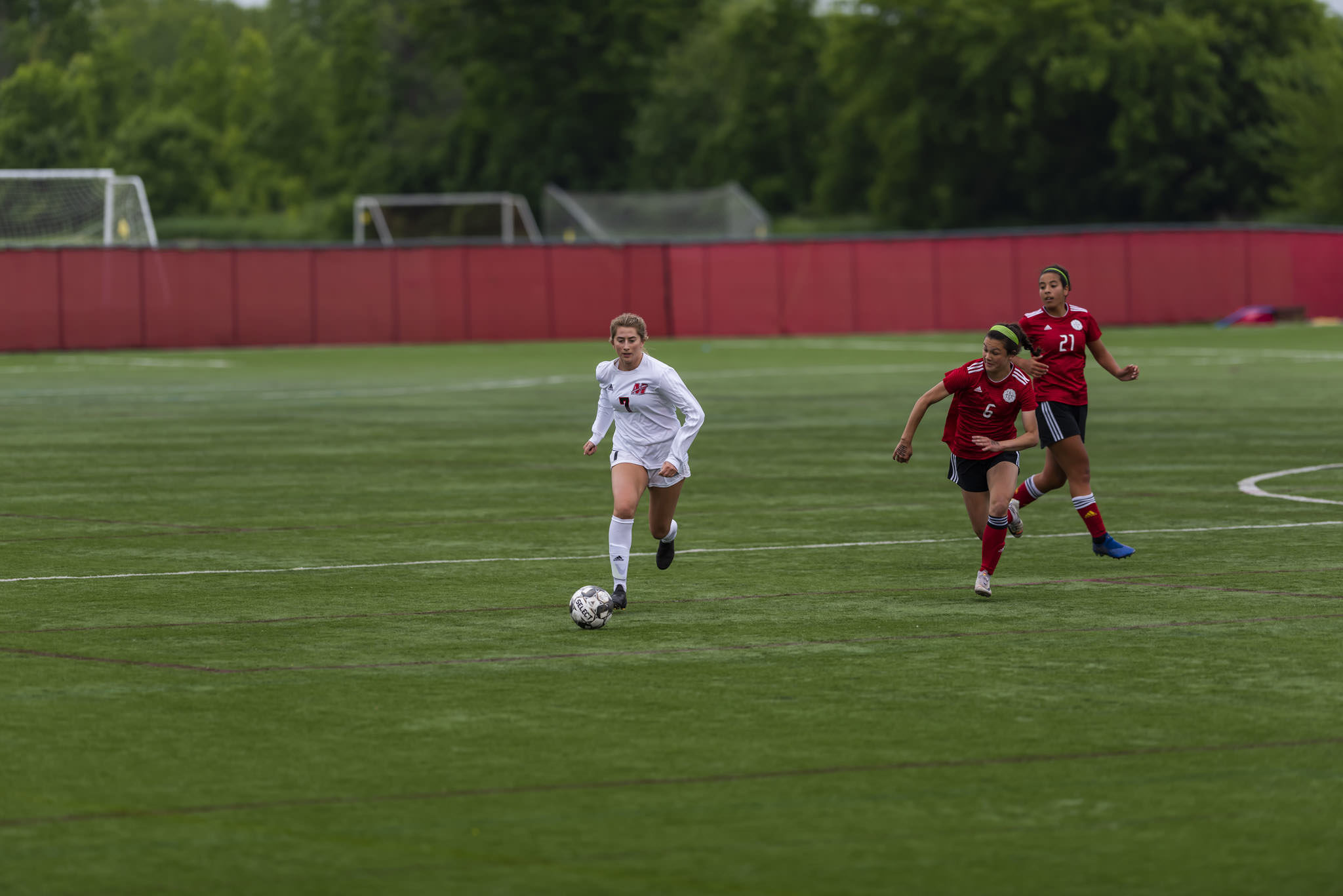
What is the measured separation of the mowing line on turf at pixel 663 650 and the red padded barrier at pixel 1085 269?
143 feet

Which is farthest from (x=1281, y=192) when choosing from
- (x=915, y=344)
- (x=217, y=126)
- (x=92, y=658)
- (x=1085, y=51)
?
(x=217, y=126)

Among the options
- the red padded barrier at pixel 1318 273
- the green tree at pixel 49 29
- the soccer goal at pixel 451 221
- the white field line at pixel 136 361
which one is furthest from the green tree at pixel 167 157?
the red padded barrier at pixel 1318 273

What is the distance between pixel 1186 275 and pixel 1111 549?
145 feet

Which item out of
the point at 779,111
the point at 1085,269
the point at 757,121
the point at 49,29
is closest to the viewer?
the point at 1085,269

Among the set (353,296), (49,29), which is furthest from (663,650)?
(49,29)

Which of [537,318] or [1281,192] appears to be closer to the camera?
[537,318]

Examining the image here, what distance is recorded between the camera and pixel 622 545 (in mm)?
11219

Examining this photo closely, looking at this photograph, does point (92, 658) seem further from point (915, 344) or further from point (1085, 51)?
point (1085, 51)

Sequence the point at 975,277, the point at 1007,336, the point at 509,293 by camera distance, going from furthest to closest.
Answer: the point at 975,277, the point at 509,293, the point at 1007,336

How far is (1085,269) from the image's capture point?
54594 mm

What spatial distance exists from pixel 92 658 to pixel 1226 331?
46.6 metres

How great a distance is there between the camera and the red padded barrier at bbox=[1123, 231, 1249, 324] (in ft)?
181

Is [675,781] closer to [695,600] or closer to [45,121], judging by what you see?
[695,600]

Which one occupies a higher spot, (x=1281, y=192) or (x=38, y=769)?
(x=1281, y=192)
